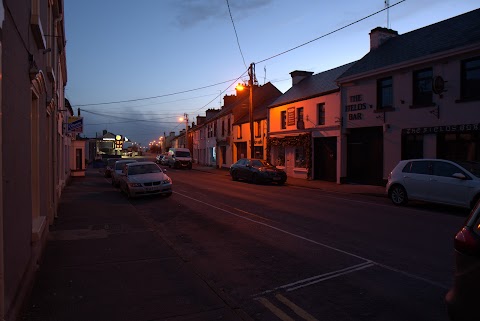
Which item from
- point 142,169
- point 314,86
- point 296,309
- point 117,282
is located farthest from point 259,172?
point 296,309

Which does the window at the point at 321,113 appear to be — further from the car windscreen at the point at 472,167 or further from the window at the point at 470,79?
the car windscreen at the point at 472,167

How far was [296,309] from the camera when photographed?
4.68 m

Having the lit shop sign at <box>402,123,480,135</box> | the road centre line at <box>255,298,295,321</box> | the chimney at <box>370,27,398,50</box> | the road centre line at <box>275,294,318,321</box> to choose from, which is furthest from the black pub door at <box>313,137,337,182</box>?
the road centre line at <box>255,298,295,321</box>

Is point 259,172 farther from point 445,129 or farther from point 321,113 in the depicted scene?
point 445,129

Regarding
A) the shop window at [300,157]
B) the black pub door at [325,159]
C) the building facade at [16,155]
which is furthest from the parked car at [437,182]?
the shop window at [300,157]

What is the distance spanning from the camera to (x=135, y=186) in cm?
1574

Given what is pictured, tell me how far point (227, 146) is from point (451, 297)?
40.3 meters

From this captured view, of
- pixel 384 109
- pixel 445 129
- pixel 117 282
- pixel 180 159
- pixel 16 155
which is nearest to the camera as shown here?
Answer: pixel 16 155

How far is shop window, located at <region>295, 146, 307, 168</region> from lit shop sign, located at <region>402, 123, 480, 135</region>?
29.4ft

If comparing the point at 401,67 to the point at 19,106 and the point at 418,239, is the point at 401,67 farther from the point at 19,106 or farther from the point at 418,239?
the point at 19,106

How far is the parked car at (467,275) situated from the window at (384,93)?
18151 millimetres

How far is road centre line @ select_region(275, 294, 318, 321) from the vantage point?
4.45m

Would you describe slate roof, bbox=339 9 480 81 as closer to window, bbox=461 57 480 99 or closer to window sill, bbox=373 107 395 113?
window, bbox=461 57 480 99

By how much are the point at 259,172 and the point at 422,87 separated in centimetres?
953
